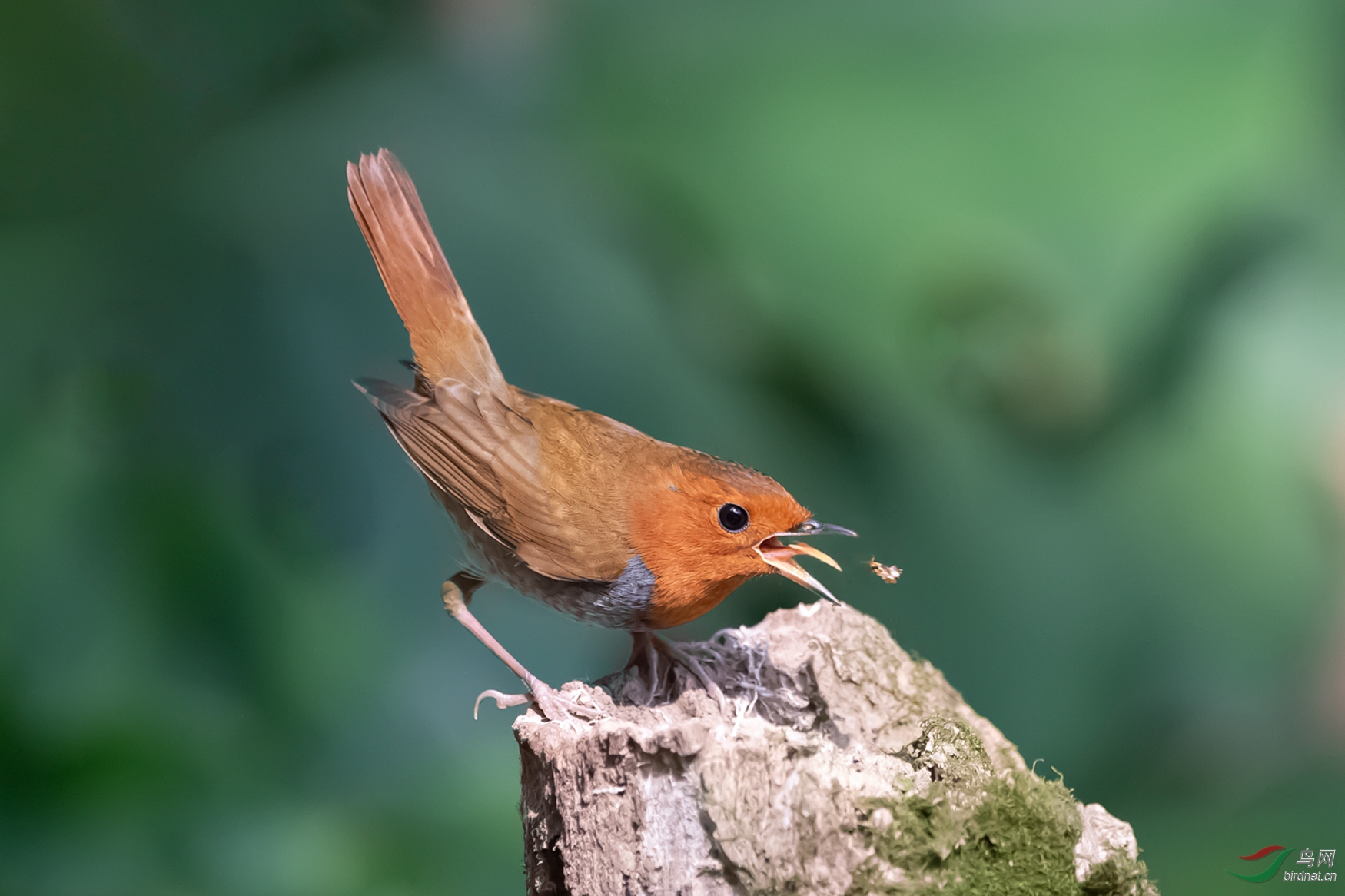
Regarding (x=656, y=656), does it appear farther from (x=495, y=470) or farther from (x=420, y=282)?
(x=420, y=282)

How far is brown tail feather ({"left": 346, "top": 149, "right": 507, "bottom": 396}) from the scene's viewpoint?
2.30m

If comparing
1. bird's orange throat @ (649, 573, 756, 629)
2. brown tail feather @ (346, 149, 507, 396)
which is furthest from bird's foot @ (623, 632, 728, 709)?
brown tail feather @ (346, 149, 507, 396)

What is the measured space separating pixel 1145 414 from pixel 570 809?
6.43 feet

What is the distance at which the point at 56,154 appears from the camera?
267 cm

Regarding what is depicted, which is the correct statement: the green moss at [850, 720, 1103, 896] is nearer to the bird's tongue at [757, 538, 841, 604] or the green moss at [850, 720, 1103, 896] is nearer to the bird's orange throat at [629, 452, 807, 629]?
the bird's tongue at [757, 538, 841, 604]

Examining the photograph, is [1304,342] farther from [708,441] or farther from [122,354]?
[122,354]

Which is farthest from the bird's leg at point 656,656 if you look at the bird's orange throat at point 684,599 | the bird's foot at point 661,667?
the bird's orange throat at point 684,599

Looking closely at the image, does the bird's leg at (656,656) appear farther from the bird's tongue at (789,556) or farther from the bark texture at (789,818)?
the bird's tongue at (789,556)

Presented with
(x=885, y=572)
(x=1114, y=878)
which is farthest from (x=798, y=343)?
(x=1114, y=878)

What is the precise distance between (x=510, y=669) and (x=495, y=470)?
0.46 m

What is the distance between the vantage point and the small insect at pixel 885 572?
99.7 inches

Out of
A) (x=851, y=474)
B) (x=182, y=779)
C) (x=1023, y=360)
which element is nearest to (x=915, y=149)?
(x=1023, y=360)

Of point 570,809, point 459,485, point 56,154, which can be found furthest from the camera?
point 56,154

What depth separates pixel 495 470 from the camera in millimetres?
2141
